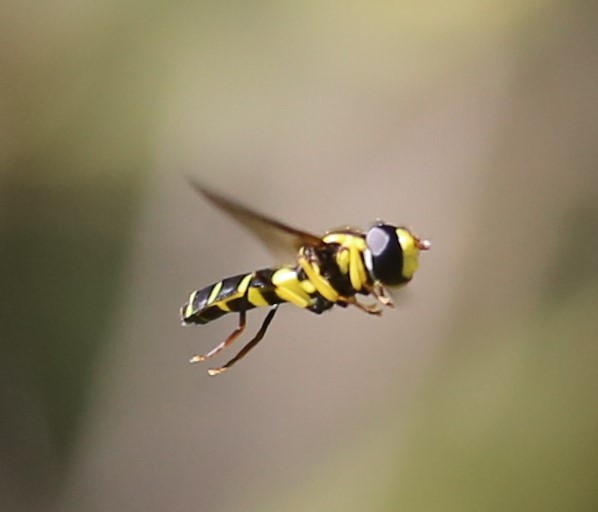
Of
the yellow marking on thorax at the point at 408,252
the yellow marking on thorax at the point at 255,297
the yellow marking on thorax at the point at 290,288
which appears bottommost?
the yellow marking on thorax at the point at 255,297

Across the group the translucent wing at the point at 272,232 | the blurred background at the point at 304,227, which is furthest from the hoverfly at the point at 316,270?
the blurred background at the point at 304,227

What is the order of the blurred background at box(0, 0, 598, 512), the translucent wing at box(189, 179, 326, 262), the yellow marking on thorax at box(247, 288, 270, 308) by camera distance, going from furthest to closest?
1. the blurred background at box(0, 0, 598, 512)
2. the yellow marking on thorax at box(247, 288, 270, 308)
3. the translucent wing at box(189, 179, 326, 262)

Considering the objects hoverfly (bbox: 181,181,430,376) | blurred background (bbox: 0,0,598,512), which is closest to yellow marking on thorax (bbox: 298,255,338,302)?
hoverfly (bbox: 181,181,430,376)

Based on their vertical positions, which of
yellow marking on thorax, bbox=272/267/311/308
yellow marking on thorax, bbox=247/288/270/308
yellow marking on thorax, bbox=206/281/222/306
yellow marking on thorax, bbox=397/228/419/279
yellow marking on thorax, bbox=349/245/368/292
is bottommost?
yellow marking on thorax, bbox=206/281/222/306

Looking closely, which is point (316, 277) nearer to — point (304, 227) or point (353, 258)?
point (353, 258)

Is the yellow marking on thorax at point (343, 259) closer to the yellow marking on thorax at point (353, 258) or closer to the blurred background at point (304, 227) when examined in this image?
the yellow marking on thorax at point (353, 258)

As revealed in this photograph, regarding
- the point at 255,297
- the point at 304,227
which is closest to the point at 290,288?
the point at 255,297

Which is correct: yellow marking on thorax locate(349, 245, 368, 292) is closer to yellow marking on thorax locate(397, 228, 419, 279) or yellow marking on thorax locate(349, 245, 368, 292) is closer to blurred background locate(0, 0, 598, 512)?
yellow marking on thorax locate(397, 228, 419, 279)

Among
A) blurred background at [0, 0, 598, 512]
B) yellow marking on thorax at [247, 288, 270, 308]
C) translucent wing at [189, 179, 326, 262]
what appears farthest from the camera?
blurred background at [0, 0, 598, 512]
